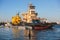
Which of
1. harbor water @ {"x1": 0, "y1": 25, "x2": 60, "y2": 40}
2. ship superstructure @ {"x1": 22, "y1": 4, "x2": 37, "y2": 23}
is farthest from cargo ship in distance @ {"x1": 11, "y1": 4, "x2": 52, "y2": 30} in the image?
harbor water @ {"x1": 0, "y1": 25, "x2": 60, "y2": 40}

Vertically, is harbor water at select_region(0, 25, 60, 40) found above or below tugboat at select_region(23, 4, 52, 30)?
below

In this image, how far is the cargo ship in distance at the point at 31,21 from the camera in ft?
63.1

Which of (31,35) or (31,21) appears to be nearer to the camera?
(31,35)

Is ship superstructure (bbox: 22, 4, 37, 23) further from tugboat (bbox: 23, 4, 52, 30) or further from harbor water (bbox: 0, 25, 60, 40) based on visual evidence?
harbor water (bbox: 0, 25, 60, 40)

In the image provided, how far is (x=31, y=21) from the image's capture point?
2131 cm

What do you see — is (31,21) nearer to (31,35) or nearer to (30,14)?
(30,14)

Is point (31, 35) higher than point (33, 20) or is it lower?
lower

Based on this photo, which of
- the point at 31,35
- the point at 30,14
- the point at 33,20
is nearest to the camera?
the point at 31,35

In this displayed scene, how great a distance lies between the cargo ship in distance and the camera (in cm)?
1923

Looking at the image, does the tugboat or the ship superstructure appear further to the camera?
the ship superstructure

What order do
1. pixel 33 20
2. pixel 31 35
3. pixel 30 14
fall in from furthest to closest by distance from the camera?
pixel 30 14 < pixel 33 20 < pixel 31 35

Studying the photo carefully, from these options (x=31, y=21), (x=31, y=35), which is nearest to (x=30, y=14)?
(x=31, y=21)

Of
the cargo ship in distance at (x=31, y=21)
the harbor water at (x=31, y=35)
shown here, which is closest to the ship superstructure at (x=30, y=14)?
the cargo ship in distance at (x=31, y=21)

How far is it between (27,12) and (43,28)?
3.75 metres
